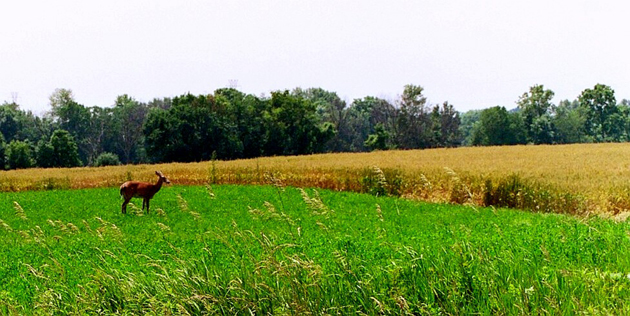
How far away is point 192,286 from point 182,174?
34.5m

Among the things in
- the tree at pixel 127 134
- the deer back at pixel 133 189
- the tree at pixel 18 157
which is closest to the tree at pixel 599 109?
the tree at pixel 127 134

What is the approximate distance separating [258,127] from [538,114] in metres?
52.1

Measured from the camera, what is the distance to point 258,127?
77.6 meters

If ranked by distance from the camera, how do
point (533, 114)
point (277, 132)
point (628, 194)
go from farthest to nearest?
point (533, 114), point (277, 132), point (628, 194)

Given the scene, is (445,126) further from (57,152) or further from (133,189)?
(133,189)

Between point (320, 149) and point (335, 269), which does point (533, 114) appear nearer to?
point (320, 149)

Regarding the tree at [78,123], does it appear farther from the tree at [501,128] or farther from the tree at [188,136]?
the tree at [501,128]

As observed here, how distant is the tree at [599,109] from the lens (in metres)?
98.2

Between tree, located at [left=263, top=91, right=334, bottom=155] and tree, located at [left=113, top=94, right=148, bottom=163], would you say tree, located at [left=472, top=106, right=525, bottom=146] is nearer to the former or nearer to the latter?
tree, located at [left=263, top=91, right=334, bottom=155]

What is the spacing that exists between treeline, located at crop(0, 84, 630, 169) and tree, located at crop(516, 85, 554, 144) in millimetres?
172

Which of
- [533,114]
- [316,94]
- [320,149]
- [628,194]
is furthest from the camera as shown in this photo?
[316,94]

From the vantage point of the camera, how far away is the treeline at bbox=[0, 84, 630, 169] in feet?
235

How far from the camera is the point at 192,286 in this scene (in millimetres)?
6586

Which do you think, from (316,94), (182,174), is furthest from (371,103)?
(182,174)
